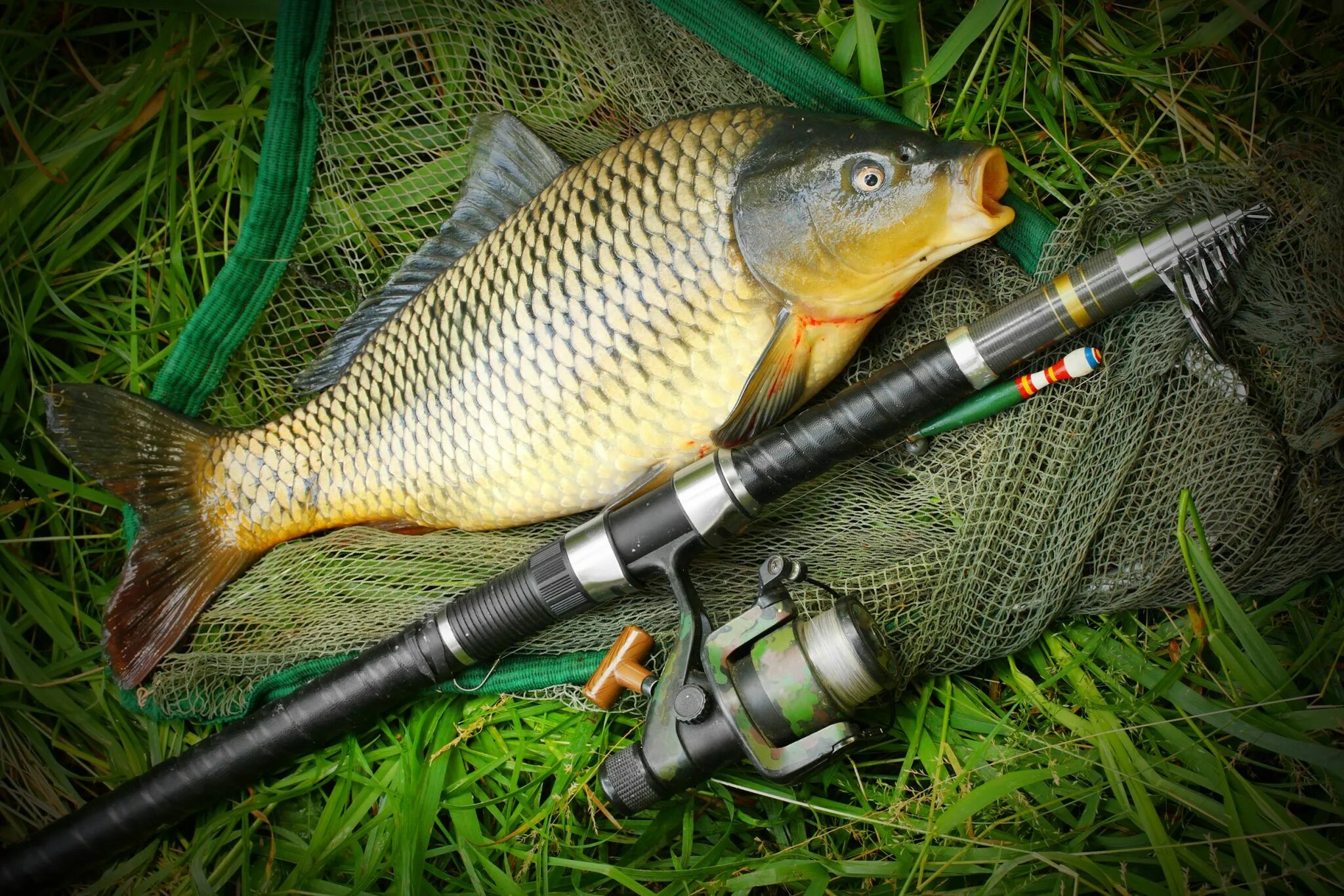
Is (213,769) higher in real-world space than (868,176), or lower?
lower

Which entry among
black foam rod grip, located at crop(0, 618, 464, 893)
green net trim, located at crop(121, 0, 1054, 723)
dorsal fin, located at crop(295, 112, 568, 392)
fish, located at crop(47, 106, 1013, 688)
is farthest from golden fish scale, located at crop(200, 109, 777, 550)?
black foam rod grip, located at crop(0, 618, 464, 893)

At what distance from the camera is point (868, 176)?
1637 millimetres

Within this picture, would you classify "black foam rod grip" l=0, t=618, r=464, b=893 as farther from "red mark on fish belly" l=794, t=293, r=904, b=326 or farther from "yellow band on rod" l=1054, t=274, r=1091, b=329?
"yellow band on rod" l=1054, t=274, r=1091, b=329

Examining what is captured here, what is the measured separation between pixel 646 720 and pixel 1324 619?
1.32 meters

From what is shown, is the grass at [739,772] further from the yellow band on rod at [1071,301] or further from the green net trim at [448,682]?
the yellow band on rod at [1071,301]

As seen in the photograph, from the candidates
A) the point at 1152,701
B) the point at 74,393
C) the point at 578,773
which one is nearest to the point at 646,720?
the point at 578,773

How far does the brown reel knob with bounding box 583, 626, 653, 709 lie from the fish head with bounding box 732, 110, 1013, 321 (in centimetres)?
73

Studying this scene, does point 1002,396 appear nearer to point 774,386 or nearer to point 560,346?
point 774,386

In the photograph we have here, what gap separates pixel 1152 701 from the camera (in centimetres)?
185

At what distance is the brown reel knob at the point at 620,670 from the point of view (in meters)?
1.84

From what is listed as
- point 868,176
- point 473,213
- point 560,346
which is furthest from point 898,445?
point 473,213

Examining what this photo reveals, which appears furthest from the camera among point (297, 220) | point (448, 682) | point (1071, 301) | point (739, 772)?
point (297, 220)

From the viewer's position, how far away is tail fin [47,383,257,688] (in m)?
2.07

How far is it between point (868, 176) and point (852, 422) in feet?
1.42
